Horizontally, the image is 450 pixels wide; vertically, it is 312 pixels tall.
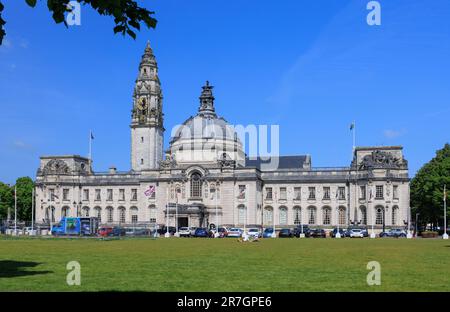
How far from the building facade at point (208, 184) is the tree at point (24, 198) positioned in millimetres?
11275

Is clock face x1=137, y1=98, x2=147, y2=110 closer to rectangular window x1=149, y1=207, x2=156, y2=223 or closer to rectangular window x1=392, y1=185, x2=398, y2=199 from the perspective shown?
rectangular window x1=149, y1=207, x2=156, y2=223

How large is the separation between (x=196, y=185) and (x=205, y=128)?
12651 mm

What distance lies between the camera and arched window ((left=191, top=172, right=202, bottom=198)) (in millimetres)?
111438

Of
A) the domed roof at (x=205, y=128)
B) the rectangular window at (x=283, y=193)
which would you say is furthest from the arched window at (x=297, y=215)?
the domed roof at (x=205, y=128)

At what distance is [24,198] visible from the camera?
134 meters

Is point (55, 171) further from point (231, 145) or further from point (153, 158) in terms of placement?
point (231, 145)

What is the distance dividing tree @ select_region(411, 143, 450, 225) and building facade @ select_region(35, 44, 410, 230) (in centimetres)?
354

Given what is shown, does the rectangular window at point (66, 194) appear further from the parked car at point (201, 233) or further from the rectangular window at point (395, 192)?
the rectangular window at point (395, 192)

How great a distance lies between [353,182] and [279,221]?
15.2m

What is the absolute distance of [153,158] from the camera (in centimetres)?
11988

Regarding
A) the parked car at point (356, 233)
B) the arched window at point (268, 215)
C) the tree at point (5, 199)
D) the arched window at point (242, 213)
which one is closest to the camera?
the parked car at point (356, 233)

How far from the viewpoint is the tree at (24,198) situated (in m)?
133

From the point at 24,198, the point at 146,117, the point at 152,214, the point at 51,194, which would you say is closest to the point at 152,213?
the point at 152,214
